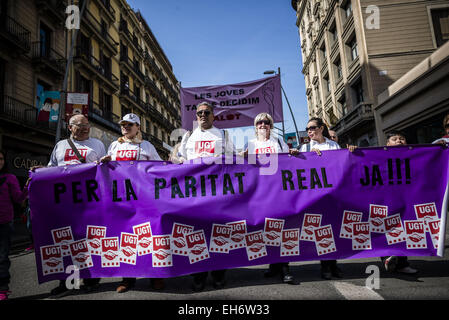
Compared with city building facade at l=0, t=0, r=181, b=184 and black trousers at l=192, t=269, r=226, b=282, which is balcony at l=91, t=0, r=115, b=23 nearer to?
city building facade at l=0, t=0, r=181, b=184

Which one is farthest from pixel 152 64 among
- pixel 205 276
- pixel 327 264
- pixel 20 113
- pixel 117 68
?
pixel 327 264

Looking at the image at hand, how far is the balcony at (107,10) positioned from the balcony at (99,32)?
1172 millimetres

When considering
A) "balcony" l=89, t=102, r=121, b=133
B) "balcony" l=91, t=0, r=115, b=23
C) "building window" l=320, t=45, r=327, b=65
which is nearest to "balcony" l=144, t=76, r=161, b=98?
"balcony" l=91, t=0, r=115, b=23

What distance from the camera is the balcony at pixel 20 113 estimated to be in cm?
1156

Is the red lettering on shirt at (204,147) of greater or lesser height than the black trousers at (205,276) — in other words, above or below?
above

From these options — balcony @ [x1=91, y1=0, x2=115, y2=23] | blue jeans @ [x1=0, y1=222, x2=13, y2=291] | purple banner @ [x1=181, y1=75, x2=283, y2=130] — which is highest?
balcony @ [x1=91, y1=0, x2=115, y2=23]

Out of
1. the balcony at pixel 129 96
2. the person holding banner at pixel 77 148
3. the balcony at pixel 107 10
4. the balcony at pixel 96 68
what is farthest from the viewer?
the balcony at pixel 129 96

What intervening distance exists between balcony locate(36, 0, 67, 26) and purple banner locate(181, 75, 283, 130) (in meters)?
13.5

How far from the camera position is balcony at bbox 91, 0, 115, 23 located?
20519 mm

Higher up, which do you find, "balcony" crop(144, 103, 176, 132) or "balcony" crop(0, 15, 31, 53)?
"balcony" crop(144, 103, 176, 132)

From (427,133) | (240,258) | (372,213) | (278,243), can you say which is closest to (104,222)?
(240,258)

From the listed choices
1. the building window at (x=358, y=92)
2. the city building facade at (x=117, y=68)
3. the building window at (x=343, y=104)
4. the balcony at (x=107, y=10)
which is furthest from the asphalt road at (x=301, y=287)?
the balcony at (x=107, y=10)

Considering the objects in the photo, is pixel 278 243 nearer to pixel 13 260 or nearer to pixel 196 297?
pixel 196 297

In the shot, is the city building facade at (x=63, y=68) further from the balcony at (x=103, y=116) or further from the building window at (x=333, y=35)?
the building window at (x=333, y=35)
